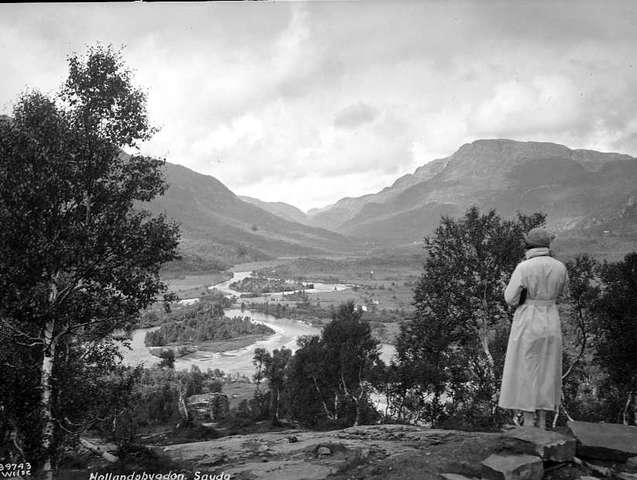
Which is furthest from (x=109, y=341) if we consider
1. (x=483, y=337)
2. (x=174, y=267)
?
(x=174, y=267)

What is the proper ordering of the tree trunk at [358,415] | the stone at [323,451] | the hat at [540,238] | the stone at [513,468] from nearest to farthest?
the stone at [513,468], the hat at [540,238], the stone at [323,451], the tree trunk at [358,415]

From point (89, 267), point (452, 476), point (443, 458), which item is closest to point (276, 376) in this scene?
point (89, 267)

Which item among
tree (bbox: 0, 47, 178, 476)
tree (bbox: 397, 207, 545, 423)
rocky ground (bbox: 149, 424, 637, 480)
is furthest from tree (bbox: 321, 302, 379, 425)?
tree (bbox: 0, 47, 178, 476)

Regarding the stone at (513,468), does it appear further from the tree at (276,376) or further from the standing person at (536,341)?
the tree at (276,376)

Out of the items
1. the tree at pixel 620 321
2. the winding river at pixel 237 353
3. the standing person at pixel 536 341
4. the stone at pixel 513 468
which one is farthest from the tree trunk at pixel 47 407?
the winding river at pixel 237 353

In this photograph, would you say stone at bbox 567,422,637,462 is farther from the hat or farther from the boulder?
the boulder

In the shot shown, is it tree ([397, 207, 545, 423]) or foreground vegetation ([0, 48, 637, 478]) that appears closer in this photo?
foreground vegetation ([0, 48, 637, 478])
